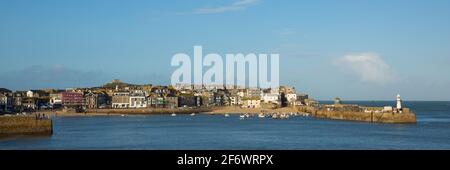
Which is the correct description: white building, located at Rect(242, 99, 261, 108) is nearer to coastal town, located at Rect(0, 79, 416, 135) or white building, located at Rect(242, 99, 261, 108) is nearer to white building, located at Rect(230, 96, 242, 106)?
coastal town, located at Rect(0, 79, 416, 135)

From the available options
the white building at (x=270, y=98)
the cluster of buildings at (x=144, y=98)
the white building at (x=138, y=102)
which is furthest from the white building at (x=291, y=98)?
the white building at (x=138, y=102)

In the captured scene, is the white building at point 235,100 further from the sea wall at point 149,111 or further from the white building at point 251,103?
the sea wall at point 149,111

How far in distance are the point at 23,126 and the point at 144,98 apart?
81.1 meters

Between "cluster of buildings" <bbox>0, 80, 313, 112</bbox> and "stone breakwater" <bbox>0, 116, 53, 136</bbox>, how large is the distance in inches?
2454

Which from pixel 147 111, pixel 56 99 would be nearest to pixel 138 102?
pixel 147 111

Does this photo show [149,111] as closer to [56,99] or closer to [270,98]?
[56,99]

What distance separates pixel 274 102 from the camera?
135500mm

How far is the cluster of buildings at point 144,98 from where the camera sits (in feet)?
400

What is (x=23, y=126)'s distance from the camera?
45000 millimetres
